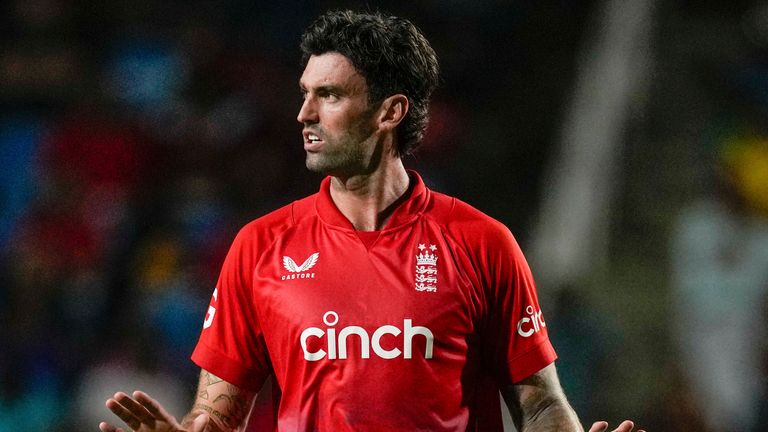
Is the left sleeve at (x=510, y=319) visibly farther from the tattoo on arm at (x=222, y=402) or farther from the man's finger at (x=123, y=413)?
the man's finger at (x=123, y=413)

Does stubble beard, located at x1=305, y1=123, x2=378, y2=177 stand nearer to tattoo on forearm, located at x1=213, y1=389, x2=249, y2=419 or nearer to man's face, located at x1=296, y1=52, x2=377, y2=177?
man's face, located at x1=296, y1=52, x2=377, y2=177

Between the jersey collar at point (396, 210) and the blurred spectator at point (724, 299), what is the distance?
3.97m

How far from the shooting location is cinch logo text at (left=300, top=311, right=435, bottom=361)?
347 cm

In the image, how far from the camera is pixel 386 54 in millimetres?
3809

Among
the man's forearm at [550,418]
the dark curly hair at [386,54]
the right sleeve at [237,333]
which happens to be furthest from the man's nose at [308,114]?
the man's forearm at [550,418]

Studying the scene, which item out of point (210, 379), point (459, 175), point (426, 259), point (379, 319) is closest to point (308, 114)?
point (426, 259)

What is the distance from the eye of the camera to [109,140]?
7348 mm

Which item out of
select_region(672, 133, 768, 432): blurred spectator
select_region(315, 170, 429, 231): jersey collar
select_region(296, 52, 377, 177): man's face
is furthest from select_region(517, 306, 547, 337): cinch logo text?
select_region(672, 133, 768, 432): blurred spectator

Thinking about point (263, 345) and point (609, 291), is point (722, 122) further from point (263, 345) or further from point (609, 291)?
point (263, 345)

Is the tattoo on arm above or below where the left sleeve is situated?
below

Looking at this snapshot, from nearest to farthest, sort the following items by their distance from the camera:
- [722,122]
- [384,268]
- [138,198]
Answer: [384,268] → [138,198] → [722,122]

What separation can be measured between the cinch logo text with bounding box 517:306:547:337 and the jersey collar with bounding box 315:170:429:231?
0.48 meters

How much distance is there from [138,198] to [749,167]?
14.3ft

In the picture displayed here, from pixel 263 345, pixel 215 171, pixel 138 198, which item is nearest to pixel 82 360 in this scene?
pixel 138 198
